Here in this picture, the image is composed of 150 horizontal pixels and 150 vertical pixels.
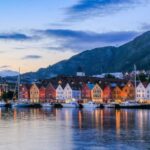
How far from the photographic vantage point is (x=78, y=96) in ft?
583

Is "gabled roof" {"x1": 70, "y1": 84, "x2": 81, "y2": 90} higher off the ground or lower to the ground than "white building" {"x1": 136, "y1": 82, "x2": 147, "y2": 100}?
higher

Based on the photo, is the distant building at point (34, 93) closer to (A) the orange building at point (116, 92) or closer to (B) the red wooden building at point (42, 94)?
(B) the red wooden building at point (42, 94)

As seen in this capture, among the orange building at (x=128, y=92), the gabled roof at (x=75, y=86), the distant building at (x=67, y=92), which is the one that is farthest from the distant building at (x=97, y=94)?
the distant building at (x=67, y=92)

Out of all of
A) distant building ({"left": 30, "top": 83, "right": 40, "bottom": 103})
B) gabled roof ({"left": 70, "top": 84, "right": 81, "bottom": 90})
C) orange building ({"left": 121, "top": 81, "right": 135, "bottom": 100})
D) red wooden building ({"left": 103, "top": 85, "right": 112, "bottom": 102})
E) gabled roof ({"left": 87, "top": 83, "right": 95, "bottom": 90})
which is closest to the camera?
orange building ({"left": 121, "top": 81, "right": 135, "bottom": 100})

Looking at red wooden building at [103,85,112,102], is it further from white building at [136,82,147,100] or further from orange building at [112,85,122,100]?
white building at [136,82,147,100]

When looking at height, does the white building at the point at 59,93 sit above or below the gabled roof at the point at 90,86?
below

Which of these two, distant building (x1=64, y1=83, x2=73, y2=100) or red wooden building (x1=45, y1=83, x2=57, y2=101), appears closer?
distant building (x1=64, y1=83, x2=73, y2=100)

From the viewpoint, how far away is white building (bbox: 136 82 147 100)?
16688 cm

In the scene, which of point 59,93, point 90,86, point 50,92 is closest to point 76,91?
point 90,86

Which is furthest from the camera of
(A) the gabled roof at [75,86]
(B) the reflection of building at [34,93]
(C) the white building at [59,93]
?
(B) the reflection of building at [34,93]

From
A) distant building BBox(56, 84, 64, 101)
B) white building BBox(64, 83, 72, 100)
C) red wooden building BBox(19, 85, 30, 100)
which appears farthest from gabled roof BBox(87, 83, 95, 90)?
red wooden building BBox(19, 85, 30, 100)

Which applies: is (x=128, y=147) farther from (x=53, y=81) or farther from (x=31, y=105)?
(x=53, y=81)

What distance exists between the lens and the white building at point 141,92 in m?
167

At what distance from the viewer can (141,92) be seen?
168 metres
